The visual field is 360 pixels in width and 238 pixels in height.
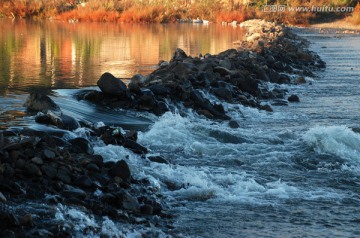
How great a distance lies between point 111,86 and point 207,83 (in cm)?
323

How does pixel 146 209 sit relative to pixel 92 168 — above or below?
below

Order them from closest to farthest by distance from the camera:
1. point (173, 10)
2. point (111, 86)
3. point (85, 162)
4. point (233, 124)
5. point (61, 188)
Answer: point (61, 188)
point (85, 162)
point (233, 124)
point (111, 86)
point (173, 10)

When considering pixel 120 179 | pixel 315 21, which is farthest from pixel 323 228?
pixel 315 21

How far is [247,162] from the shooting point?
9.20 meters

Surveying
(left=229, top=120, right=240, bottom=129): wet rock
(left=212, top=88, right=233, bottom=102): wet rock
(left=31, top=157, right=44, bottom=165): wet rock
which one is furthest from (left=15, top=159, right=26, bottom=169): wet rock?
(left=212, top=88, right=233, bottom=102): wet rock

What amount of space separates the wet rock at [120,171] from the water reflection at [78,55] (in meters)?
5.73

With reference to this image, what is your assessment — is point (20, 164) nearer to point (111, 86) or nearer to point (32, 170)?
point (32, 170)

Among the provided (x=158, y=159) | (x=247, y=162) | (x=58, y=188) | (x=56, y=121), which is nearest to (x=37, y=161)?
(x=58, y=188)

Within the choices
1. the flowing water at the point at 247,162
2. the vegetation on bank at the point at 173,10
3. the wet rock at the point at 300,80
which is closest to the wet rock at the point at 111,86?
the flowing water at the point at 247,162

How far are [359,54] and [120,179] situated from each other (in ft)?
73.1

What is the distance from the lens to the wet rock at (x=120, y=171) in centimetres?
766

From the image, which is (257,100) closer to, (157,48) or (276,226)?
(276,226)

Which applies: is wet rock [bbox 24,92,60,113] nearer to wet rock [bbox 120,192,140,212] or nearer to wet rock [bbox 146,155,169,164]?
wet rock [bbox 146,155,169,164]

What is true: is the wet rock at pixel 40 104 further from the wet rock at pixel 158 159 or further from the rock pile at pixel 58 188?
the wet rock at pixel 158 159
